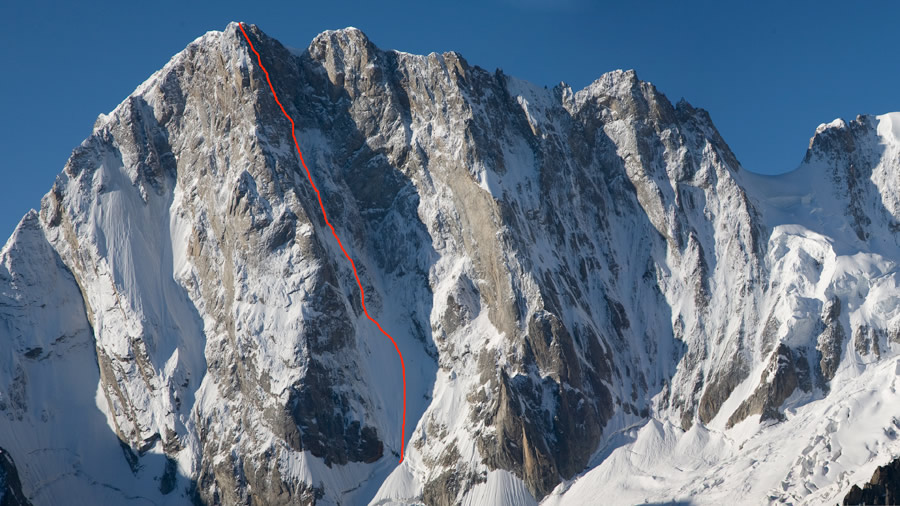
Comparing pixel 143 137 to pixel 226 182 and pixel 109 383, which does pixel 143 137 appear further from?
pixel 109 383

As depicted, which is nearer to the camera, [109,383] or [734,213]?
[109,383]

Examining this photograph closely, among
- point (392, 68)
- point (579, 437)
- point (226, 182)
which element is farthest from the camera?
point (392, 68)

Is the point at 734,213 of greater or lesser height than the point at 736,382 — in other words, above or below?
above

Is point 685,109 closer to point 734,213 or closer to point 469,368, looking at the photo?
point 734,213

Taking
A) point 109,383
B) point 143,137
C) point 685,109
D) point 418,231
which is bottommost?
point 109,383

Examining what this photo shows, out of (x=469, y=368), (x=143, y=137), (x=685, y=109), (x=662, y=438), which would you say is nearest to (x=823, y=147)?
(x=685, y=109)

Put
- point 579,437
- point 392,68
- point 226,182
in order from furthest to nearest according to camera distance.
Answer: point 392,68 → point 226,182 → point 579,437

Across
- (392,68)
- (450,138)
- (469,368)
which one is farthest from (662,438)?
(392,68)
